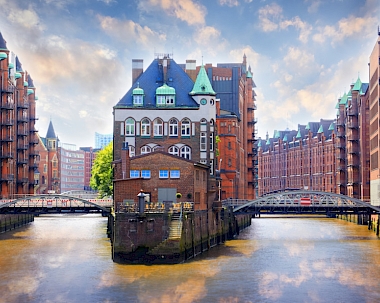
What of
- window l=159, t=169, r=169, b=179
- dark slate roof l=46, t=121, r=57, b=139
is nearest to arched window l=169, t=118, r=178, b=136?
window l=159, t=169, r=169, b=179

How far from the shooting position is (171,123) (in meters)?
74.0

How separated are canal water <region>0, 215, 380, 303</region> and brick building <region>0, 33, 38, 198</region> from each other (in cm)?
2762

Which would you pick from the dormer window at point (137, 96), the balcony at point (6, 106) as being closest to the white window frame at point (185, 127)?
the dormer window at point (137, 96)

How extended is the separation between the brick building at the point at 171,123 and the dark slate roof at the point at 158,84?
0.33 feet

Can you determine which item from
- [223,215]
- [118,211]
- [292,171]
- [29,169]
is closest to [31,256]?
[118,211]

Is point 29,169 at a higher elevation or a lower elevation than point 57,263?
higher

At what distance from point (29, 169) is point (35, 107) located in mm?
10262

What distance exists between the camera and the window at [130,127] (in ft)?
243

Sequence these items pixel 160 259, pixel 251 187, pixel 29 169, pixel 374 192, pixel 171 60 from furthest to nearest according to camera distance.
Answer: pixel 251 187 < pixel 29 169 < pixel 374 192 < pixel 171 60 < pixel 160 259

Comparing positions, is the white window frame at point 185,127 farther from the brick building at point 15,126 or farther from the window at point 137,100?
the brick building at point 15,126

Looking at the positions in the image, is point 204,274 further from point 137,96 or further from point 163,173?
point 137,96

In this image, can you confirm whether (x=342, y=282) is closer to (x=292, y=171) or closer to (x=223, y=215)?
(x=223, y=215)

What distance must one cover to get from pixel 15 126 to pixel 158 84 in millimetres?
33519

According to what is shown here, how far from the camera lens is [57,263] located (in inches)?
1997
